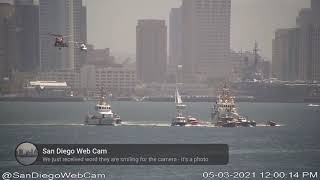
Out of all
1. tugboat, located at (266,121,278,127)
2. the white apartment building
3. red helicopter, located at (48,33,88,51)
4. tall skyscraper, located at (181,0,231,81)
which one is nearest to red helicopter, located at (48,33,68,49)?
red helicopter, located at (48,33,88,51)

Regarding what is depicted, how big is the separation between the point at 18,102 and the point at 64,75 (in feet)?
4.16

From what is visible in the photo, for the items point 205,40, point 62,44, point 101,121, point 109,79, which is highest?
point 205,40

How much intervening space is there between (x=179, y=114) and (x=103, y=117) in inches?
97.9

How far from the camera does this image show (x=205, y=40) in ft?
55.6

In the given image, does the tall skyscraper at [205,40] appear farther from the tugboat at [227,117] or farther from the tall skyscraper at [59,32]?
the tall skyscraper at [59,32]

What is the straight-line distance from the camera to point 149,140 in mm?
14023

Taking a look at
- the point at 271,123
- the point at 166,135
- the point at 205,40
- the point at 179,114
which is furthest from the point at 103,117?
the point at 271,123

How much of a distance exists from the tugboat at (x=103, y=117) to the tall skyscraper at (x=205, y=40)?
212 centimetres

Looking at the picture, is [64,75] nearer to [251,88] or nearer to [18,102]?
[18,102]

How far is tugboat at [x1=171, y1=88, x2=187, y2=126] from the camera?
44.6ft

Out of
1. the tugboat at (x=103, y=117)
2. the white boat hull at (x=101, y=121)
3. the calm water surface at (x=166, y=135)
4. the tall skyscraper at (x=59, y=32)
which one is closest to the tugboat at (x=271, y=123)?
the calm water surface at (x=166, y=135)

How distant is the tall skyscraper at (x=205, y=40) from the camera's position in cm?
1457

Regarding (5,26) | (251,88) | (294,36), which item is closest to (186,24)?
(251,88)
